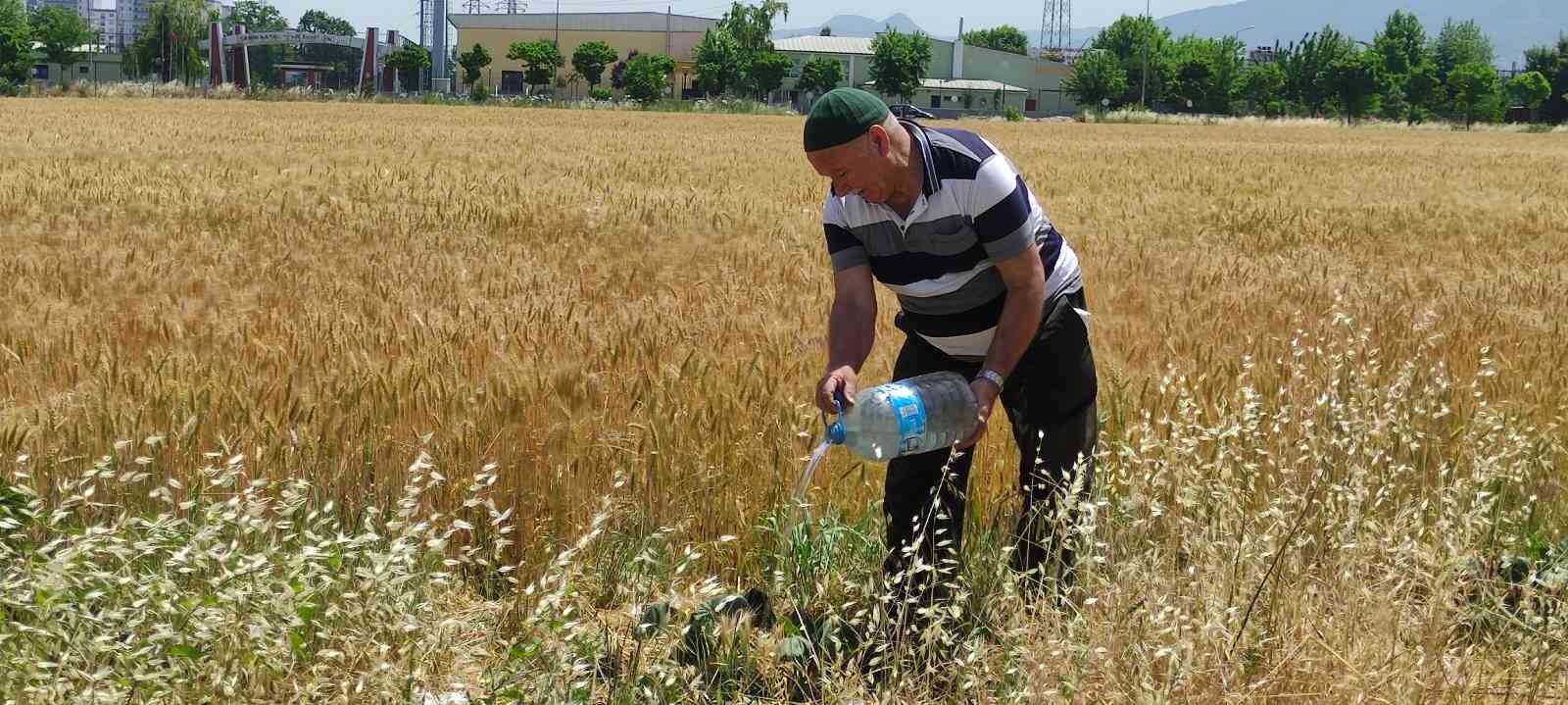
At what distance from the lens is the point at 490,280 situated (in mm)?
8219

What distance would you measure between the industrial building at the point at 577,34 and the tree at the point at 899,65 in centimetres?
2156

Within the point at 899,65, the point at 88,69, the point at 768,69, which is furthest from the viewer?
the point at 88,69

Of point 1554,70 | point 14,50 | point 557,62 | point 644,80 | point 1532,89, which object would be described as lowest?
point 644,80

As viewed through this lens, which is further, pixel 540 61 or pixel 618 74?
pixel 618 74

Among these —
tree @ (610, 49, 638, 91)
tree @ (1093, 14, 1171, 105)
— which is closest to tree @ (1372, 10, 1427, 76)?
tree @ (1093, 14, 1171, 105)

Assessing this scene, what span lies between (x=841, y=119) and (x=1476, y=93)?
109 meters

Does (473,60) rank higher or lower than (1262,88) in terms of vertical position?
higher

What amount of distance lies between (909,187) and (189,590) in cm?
188

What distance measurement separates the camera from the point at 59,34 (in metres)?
93.8

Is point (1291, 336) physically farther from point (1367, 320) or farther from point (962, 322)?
point (962, 322)

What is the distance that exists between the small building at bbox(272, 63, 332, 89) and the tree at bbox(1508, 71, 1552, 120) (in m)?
97.3

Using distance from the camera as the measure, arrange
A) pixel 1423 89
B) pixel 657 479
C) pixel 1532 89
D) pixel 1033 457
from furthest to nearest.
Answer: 1. pixel 1532 89
2. pixel 1423 89
3. pixel 657 479
4. pixel 1033 457

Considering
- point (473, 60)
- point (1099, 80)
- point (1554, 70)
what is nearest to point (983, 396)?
point (1099, 80)

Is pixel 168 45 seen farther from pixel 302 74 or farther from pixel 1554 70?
pixel 1554 70
